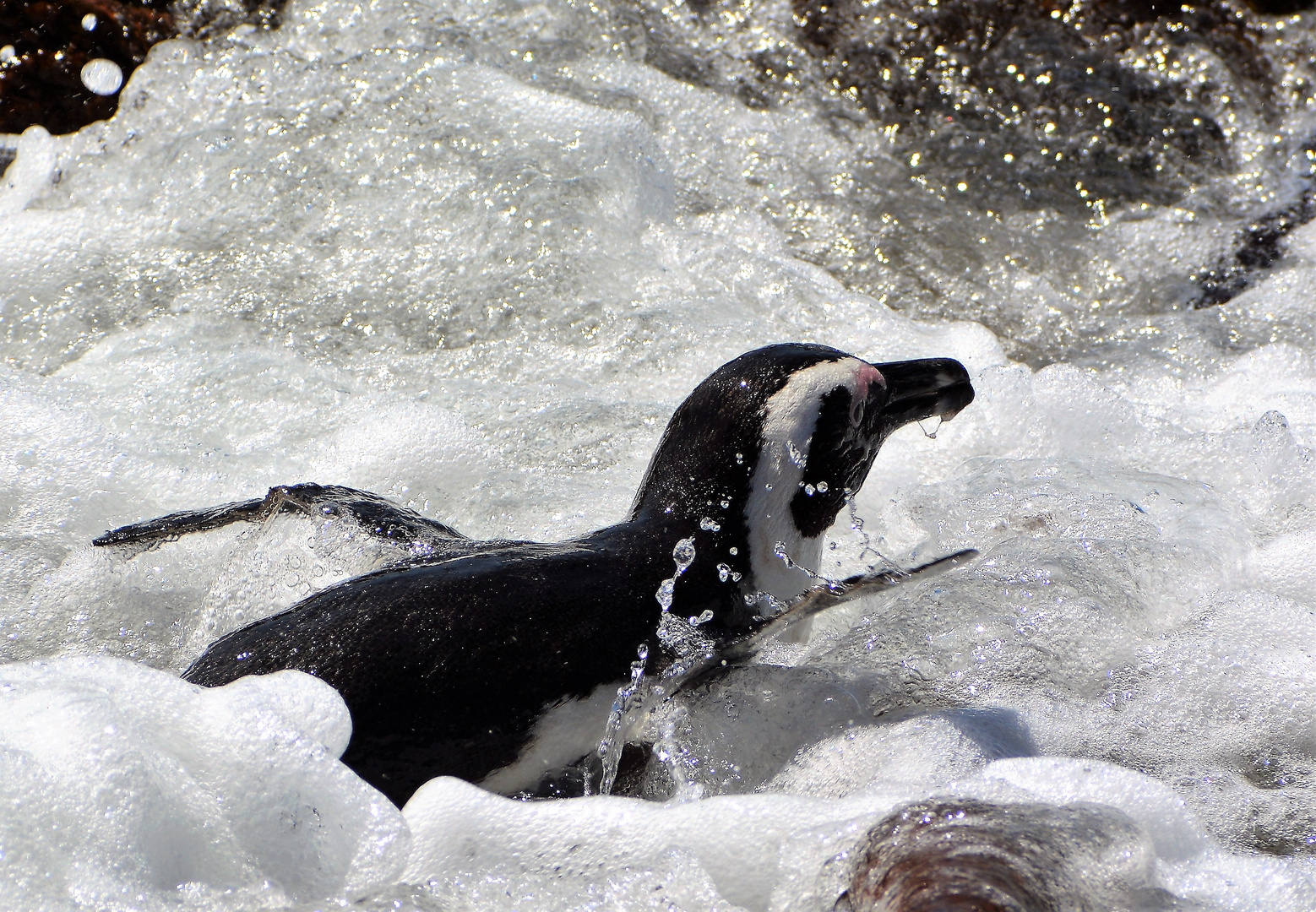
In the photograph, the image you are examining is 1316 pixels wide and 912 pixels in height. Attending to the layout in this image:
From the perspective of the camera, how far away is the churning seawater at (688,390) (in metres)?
1.30

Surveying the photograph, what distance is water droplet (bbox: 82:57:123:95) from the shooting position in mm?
3742

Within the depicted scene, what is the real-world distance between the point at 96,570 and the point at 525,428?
1.04 m

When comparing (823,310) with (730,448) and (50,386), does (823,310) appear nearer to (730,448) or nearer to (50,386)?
(730,448)

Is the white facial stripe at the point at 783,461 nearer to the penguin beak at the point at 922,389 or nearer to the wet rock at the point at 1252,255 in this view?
the penguin beak at the point at 922,389

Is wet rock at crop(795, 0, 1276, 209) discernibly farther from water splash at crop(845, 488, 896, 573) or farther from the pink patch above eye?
the pink patch above eye

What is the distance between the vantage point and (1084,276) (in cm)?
360

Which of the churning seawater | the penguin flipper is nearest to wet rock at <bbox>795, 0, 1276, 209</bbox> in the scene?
the churning seawater

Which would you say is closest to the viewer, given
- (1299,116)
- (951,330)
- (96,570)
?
(96,570)

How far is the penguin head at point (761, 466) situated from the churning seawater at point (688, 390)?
0.16 metres

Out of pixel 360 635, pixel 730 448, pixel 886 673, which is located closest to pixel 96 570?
pixel 360 635

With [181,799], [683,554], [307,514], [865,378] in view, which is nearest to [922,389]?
[865,378]

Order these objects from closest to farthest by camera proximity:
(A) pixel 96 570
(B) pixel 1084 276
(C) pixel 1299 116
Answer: (A) pixel 96 570, (B) pixel 1084 276, (C) pixel 1299 116

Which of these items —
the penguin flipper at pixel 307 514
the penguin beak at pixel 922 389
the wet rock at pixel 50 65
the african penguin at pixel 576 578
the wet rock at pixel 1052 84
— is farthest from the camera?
the wet rock at pixel 1052 84

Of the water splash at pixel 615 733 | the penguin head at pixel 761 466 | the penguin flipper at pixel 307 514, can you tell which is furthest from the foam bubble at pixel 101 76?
the water splash at pixel 615 733
